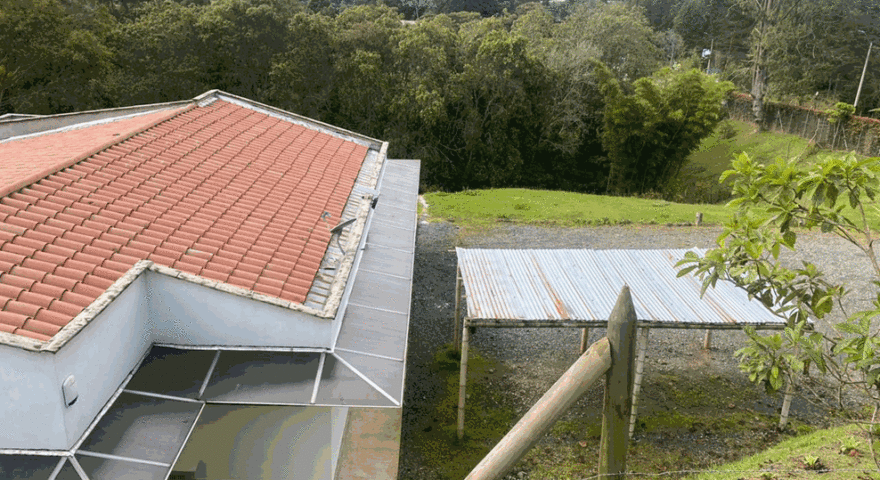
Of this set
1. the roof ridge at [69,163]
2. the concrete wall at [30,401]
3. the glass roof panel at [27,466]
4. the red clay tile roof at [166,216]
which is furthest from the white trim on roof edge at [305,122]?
the glass roof panel at [27,466]

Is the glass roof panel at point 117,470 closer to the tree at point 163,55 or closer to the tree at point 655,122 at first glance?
the tree at point 163,55

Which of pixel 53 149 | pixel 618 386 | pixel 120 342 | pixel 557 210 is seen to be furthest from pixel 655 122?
pixel 618 386

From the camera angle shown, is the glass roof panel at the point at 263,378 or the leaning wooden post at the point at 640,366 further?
the leaning wooden post at the point at 640,366

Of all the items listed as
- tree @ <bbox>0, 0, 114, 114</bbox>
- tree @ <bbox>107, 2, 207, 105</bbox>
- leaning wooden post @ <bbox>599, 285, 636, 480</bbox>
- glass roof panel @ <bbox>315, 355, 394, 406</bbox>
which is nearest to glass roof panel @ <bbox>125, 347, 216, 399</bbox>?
glass roof panel @ <bbox>315, 355, 394, 406</bbox>

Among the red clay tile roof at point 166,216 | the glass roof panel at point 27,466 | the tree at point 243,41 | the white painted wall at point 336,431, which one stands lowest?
the white painted wall at point 336,431

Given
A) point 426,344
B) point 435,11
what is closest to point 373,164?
point 426,344
